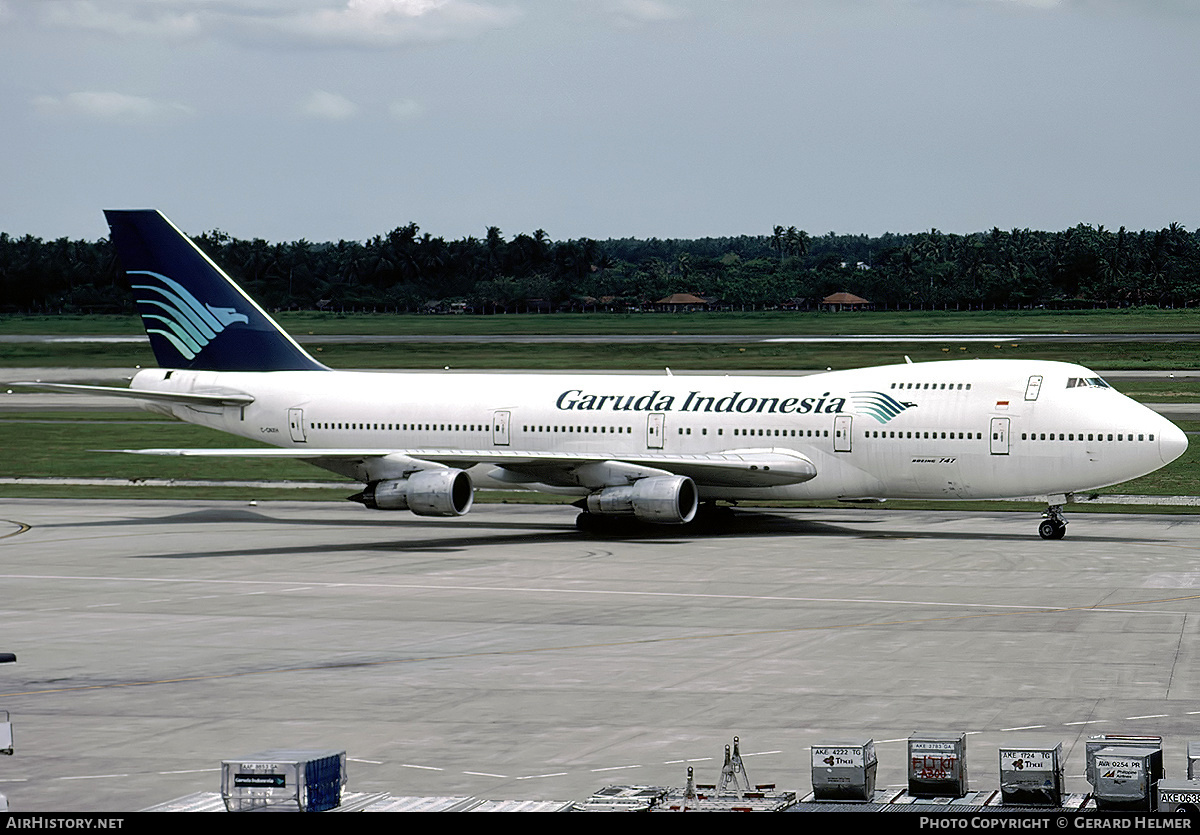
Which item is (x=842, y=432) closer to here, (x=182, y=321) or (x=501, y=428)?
(x=501, y=428)

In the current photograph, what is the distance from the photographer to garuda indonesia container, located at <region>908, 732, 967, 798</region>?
19.0 m

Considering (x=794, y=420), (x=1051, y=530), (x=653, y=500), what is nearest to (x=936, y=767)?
(x=653, y=500)

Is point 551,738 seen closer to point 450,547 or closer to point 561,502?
point 450,547

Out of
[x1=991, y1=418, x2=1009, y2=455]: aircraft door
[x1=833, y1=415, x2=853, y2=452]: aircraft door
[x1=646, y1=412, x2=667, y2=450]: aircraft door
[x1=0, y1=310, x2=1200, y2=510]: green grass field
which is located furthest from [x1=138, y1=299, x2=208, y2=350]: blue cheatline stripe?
[x1=991, y1=418, x2=1009, y2=455]: aircraft door

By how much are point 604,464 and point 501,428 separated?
18.4 feet

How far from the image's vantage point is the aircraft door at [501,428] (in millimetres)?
55500

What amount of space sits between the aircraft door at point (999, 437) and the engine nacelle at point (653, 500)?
29.3 ft

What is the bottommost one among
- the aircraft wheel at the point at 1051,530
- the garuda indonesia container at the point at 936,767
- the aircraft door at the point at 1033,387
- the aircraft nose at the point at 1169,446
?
Answer: the aircraft wheel at the point at 1051,530

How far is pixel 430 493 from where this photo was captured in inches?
1946

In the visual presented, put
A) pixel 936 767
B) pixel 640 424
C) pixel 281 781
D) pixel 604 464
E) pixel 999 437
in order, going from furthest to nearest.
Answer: pixel 640 424 < pixel 604 464 < pixel 999 437 < pixel 936 767 < pixel 281 781

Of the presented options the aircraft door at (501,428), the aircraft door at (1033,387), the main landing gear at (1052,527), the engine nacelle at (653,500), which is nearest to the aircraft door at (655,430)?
the engine nacelle at (653,500)

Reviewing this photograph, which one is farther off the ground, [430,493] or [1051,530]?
[430,493]

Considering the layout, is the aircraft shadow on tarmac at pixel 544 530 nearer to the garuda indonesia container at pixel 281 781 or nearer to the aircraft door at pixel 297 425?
the aircraft door at pixel 297 425
